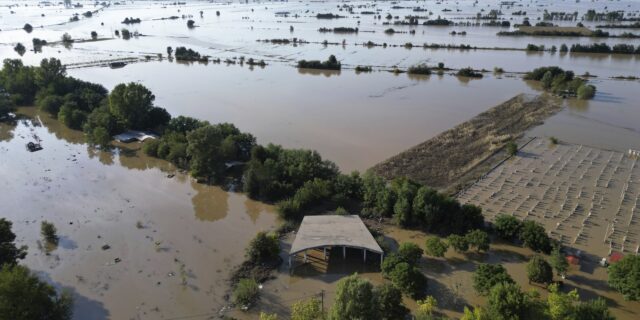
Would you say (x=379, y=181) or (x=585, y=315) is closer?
(x=585, y=315)

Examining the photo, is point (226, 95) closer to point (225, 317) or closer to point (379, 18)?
point (225, 317)

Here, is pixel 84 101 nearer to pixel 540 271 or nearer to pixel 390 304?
pixel 390 304

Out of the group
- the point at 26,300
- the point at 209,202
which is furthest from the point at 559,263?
the point at 26,300

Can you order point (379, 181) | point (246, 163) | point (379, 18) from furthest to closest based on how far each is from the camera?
point (379, 18) < point (246, 163) < point (379, 181)

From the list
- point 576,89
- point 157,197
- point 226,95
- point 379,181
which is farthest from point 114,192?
point 576,89

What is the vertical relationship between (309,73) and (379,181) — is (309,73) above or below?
above

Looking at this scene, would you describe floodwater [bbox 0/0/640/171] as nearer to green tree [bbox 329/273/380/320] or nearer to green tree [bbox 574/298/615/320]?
green tree [bbox 329/273/380/320]

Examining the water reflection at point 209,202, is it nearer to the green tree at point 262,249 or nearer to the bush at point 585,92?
the green tree at point 262,249
